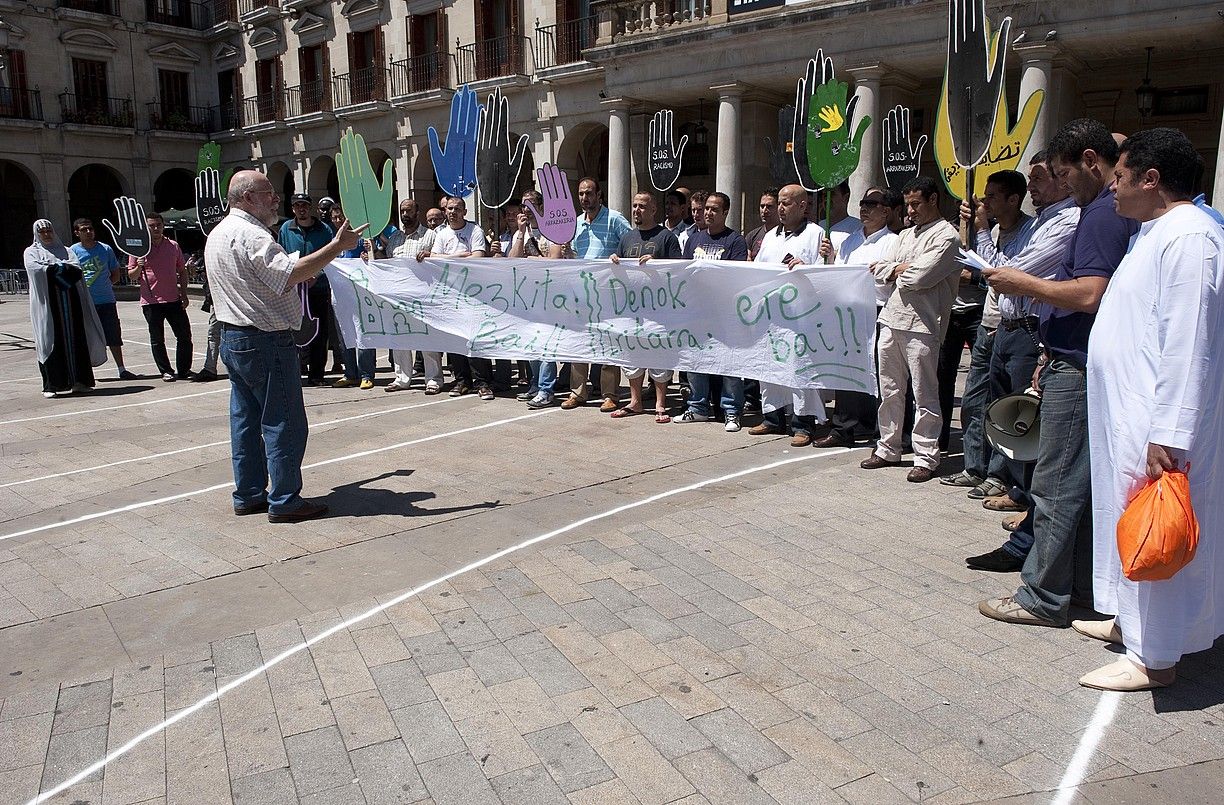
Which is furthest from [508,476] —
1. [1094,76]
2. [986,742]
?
[1094,76]

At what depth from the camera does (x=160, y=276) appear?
11.1 meters

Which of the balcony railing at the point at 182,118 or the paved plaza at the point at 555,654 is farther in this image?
the balcony railing at the point at 182,118

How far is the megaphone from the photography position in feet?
15.4

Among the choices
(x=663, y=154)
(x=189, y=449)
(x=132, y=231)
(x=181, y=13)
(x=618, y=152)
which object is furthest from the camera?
(x=181, y=13)

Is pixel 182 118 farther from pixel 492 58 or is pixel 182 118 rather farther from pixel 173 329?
pixel 173 329

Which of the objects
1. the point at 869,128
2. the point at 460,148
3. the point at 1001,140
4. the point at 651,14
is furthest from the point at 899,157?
the point at 651,14

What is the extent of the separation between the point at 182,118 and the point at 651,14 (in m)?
26.8

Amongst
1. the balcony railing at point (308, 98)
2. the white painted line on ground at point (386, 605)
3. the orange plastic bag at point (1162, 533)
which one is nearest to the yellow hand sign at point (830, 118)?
the white painted line on ground at point (386, 605)

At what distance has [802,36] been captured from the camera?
1700 centimetres

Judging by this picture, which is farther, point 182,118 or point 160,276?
point 182,118

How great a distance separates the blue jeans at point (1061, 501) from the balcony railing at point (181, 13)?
42.5 m

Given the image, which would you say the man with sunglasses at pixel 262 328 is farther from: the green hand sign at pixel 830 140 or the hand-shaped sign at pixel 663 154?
the hand-shaped sign at pixel 663 154

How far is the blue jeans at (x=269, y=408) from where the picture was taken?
5324 millimetres

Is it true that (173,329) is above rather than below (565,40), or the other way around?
below
